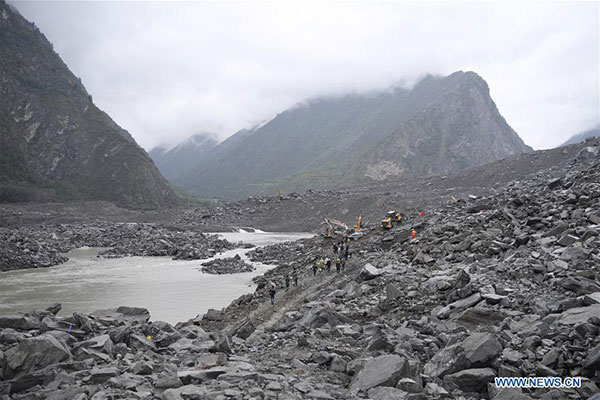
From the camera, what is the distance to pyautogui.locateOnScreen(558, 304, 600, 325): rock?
8.35 m

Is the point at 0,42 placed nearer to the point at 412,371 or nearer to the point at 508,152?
the point at 412,371

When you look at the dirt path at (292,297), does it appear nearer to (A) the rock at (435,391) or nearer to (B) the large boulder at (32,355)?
(B) the large boulder at (32,355)

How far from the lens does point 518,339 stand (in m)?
8.67

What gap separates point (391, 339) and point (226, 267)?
2489 cm

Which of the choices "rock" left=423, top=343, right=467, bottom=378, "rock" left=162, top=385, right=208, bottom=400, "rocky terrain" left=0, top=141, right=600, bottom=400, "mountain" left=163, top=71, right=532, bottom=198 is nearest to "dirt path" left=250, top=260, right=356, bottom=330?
"rocky terrain" left=0, top=141, right=600, bottom=400

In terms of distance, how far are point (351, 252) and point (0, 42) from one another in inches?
5021

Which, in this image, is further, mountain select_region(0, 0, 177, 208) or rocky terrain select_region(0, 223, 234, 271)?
mountain select_region(0, 0, 177, 208)

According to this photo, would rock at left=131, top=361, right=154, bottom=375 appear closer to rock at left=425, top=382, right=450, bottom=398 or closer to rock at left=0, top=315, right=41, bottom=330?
rock at left=0, top=315, right=41, bottom=330

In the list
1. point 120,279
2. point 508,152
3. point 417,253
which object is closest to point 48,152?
point 120,279

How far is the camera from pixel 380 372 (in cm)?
767

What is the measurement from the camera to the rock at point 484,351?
7758mm

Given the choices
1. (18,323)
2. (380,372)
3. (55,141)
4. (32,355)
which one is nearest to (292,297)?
(18,323)

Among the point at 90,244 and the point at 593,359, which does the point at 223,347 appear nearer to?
the point at 593,359

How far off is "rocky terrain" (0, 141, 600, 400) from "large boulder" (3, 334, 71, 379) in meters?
0.02
